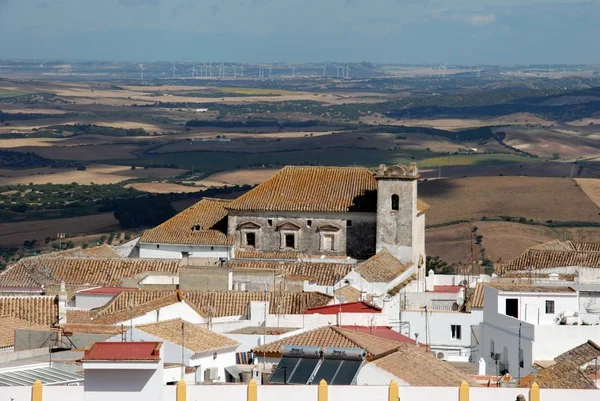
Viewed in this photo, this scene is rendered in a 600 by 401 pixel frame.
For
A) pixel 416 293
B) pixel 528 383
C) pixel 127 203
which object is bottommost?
pixel 127 203

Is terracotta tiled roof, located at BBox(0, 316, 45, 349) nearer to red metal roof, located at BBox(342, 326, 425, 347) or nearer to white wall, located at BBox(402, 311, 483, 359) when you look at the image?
red metal roof, located at BBox(342, 326, 425, 347)

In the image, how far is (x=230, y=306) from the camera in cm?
4275

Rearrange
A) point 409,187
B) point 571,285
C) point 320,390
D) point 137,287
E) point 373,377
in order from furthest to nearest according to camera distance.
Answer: point 409,187, point 137,287, point 571,285, point 373,377, point 320,390

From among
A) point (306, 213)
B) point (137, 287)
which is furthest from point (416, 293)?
point (306, 213)

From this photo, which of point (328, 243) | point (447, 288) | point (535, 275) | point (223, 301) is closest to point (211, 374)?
point (223, 301)

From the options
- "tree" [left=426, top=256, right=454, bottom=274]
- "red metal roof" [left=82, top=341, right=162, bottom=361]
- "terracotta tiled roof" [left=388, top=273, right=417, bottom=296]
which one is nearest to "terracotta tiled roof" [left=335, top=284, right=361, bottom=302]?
"terracotta tiled roof" [left=388, top=273, right=417, bottom=296]

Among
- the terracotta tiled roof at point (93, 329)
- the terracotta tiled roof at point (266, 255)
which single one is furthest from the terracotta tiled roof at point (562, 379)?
the terracotta tiled roof at point (266, 255)

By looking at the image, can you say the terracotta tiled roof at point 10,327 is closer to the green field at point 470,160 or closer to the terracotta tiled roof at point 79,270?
the terracotta tiled roof at point 79,270

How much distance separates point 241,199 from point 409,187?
6663 millimetres

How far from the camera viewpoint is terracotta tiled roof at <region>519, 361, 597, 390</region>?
2417 centimetres

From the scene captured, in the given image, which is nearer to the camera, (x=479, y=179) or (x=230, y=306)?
(x=230, y=306)

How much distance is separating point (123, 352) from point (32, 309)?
2104cm

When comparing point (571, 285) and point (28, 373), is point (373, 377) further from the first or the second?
point (571, 285)

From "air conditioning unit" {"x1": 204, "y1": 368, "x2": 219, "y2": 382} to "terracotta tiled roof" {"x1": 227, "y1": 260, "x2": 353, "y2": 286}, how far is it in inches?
848
